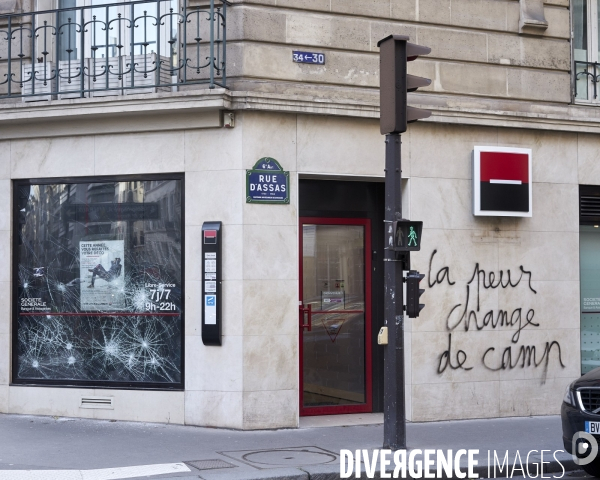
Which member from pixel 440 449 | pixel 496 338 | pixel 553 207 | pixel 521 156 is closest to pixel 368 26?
pixel 521 156

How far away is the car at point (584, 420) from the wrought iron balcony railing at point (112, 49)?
530cm

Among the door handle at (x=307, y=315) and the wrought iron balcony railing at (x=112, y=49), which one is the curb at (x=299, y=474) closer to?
the door handle at (x=307, y=315)

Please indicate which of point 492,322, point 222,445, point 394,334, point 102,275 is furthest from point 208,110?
point 492,322

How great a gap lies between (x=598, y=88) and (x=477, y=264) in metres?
3.33

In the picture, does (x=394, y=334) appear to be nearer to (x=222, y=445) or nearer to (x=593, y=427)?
(x=593, y=427)

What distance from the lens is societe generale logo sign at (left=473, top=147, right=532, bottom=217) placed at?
11.7 meters

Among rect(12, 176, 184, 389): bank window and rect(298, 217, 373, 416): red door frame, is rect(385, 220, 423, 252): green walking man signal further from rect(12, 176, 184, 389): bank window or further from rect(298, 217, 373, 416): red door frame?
rect(12, 176, 184, 389): bank window

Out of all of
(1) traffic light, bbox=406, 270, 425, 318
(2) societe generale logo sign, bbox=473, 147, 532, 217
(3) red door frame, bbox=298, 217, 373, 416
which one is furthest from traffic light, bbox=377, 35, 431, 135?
(2) societe generale logo sign, bbox=473, 147, 532, 217

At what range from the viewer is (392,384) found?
9.17 m

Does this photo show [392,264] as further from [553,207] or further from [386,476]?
[553,207]

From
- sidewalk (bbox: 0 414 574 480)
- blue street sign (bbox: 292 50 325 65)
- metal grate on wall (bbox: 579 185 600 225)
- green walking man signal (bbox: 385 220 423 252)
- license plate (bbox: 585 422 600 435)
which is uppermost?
blue street sign (bbox: 292 50 325 65)

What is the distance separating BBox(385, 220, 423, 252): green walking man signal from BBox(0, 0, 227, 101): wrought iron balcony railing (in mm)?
2936

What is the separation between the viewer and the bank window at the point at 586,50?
1273 cm

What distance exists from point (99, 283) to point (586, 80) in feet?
24.3
